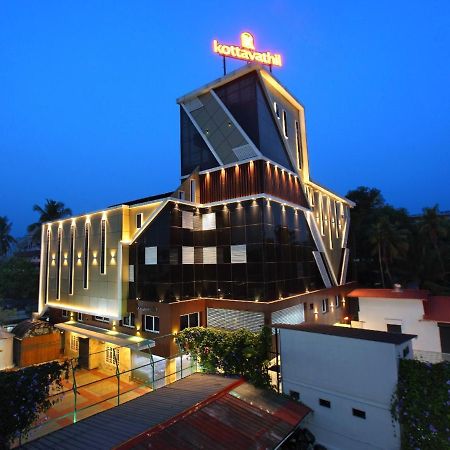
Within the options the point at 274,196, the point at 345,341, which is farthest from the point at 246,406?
the point at 274,196

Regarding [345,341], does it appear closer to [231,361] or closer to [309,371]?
[309,371]

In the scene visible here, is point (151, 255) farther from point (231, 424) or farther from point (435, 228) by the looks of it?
point (435, 228)

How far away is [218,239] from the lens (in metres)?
25.2

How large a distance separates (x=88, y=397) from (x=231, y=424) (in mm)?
14381

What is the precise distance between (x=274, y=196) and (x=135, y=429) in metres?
18.2

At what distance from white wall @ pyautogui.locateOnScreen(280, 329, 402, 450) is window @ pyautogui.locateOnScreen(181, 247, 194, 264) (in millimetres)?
11344

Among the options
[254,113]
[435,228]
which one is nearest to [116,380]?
[254,113]

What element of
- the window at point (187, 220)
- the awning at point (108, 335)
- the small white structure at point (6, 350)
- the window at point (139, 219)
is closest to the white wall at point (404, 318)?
the window at point (187, 220)

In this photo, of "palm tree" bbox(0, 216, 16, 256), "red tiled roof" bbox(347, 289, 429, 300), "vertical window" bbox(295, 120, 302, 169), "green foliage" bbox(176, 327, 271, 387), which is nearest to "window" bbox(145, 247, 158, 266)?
"green foliage" bbox(176, 327, 271, 387)

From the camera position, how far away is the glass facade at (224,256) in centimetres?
2308

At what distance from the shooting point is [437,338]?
86.2ft

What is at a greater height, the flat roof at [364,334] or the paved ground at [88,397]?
the flat roof at [364,334]

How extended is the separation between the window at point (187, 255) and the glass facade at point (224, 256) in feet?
0.50

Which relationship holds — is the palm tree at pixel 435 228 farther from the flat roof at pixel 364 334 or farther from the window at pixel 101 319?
the window at pixel 101 319
